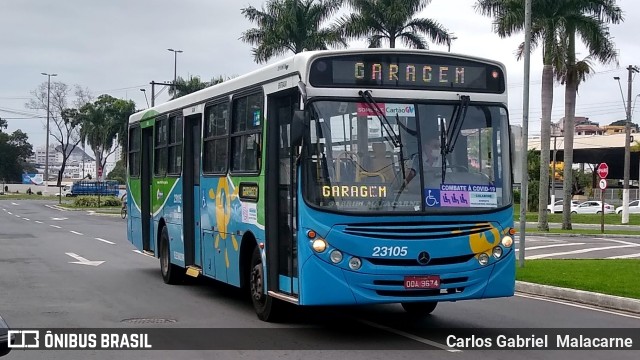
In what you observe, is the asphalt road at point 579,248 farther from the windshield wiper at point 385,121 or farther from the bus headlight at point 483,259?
the windshield wiper at point 385,121

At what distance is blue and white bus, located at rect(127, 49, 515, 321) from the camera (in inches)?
383

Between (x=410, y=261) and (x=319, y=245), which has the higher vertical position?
(x=319, y=245)

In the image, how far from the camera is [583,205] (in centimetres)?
6456

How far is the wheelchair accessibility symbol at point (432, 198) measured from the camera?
9.92 meters

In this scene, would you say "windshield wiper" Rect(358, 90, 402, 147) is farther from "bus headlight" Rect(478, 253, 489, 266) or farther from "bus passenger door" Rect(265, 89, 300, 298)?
"bus headlight" Rect(478, 253, 489, 266)

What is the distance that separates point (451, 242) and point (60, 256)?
15027mm

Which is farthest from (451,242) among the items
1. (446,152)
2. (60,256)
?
(60,256)

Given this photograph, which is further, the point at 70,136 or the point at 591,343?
the point at 70,136

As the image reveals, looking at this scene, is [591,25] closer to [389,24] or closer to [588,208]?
[389,24]

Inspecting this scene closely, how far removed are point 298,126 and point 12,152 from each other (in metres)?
140

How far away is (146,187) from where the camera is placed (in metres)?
18.2

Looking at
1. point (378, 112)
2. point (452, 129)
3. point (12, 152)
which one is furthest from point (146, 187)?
point (12, 152)

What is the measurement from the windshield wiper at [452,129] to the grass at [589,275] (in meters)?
5.46

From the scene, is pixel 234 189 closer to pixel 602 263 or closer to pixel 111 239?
pixel 602 263
